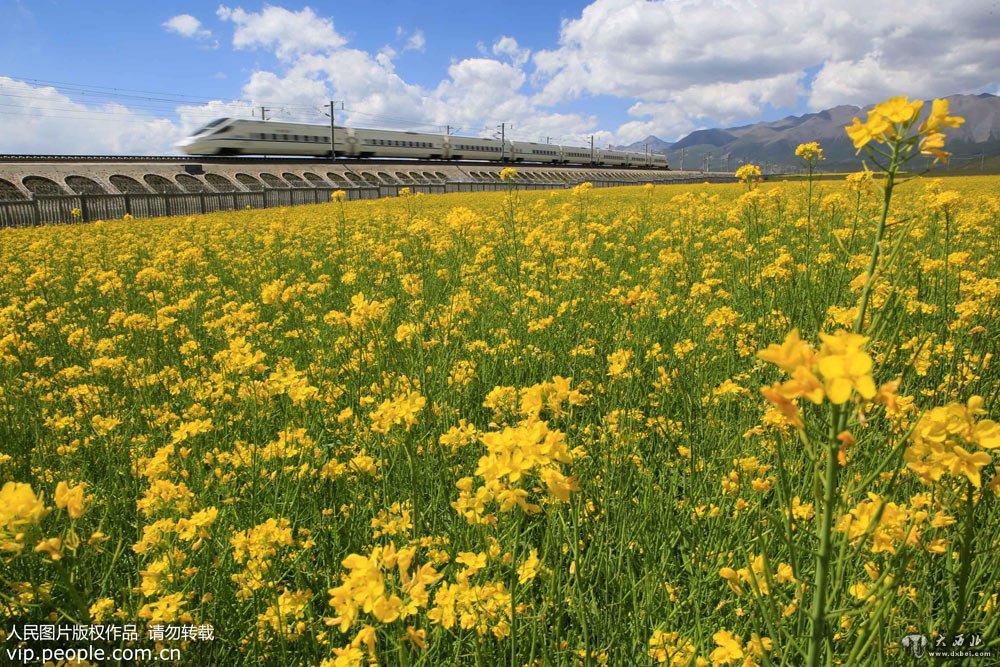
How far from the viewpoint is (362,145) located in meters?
45.1

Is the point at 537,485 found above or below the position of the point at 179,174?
below

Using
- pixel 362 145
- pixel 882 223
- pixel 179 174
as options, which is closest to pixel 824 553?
pixel 882 223

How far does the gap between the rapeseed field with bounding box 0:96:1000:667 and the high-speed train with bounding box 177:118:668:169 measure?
3681cm

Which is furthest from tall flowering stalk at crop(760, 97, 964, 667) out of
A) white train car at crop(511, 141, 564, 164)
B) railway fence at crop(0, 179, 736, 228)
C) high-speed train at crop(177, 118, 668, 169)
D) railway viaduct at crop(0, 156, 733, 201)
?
white train car at crop(511, 141, 564, 164)

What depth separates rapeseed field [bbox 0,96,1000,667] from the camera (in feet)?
3.25

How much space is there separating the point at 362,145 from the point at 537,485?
4791cm

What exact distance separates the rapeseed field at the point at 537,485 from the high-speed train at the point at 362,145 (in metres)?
36.8

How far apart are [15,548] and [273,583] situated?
69 cm

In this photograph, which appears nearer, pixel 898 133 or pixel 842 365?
pixel 842 365

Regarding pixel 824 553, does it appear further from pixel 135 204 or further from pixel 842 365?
pixel 135 204

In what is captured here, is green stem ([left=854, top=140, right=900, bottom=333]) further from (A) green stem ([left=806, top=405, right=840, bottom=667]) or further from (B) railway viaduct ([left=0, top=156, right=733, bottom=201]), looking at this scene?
(B) railway viaduct ([left=0, top=156, right=733, bottom=201])

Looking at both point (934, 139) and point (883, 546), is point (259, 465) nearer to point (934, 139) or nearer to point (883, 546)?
point (883, 546)

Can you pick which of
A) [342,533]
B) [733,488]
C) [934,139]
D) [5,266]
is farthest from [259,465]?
[5,266]

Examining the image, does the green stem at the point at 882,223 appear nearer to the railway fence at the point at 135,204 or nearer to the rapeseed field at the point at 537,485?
the rapeseed field at the point at 537,485
